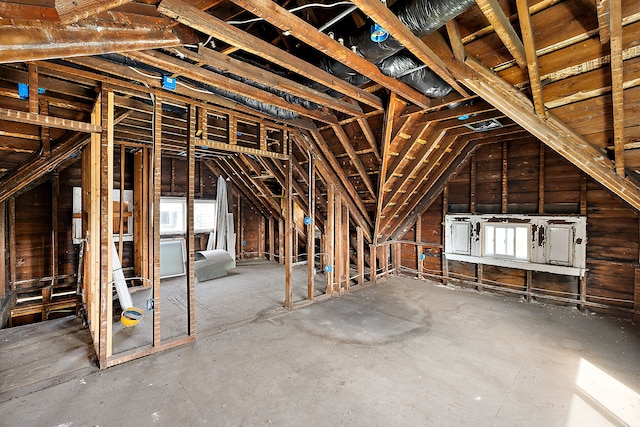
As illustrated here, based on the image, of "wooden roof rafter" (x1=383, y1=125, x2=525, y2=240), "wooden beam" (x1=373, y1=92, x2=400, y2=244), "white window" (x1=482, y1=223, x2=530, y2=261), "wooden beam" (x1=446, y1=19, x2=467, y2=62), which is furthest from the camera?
"white window" (x1=482, y1=223, x2=530, y2=261)

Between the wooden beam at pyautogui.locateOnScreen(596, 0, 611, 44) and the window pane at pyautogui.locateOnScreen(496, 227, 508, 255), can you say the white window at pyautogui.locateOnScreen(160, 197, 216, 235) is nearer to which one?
the window pane at pyautogui.locateOnScreen(496, 227, 508, 255)

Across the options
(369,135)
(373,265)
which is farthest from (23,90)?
(373,265)

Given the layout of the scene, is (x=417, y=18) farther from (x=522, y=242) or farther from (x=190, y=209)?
(x=522, y=242)

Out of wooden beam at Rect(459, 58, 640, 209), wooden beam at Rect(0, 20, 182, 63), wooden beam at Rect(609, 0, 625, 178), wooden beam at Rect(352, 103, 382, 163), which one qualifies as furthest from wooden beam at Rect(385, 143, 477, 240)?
wooden beam at Rect(0, 20, 182, 63)

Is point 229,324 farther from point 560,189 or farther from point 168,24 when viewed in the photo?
point 560,189

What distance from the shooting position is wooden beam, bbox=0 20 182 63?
2.89 ft

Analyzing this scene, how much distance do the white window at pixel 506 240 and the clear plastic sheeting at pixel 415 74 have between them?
2.90m

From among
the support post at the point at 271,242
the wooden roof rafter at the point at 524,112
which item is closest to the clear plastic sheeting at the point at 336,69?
the wooden roof rafter at the point at 524,112

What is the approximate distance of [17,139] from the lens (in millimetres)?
2830

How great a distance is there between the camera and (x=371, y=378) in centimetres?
241

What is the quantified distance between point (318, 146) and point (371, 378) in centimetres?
305

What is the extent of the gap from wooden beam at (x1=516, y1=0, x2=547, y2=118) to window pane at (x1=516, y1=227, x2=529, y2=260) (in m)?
2.83

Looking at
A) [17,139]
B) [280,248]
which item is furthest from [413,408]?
[280,248]

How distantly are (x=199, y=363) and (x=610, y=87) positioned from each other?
13.0ft
